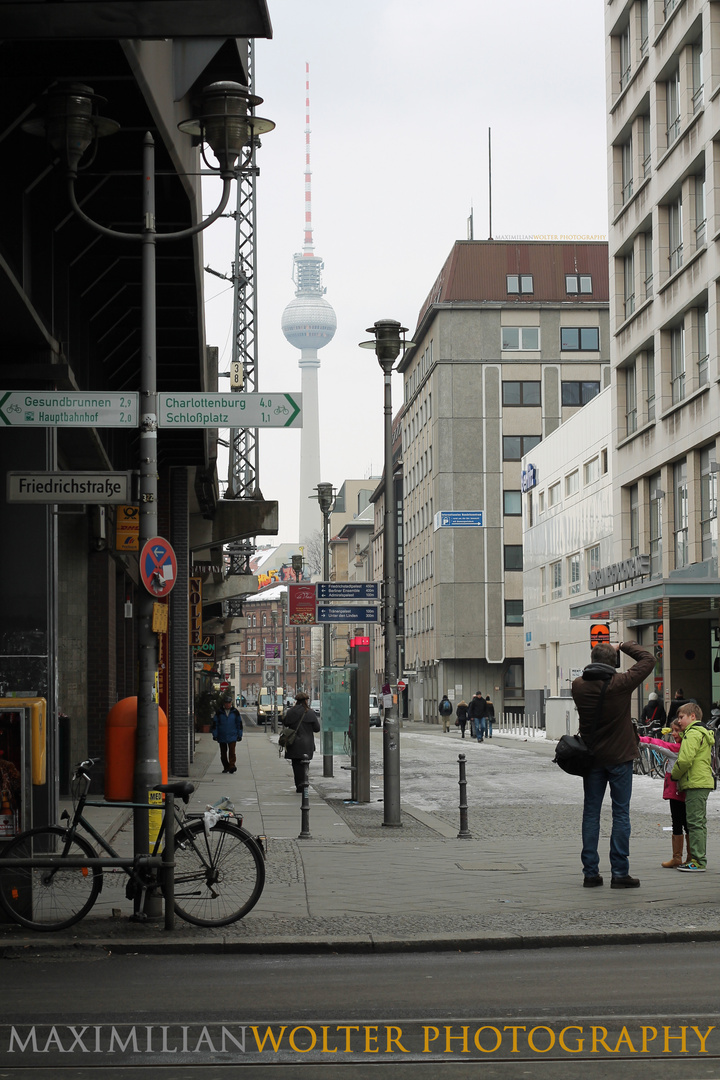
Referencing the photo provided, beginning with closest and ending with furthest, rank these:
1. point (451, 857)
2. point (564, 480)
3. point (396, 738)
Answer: point (451, 857) → point (396, 738) → point (564, 480)

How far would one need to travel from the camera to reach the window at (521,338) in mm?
86000

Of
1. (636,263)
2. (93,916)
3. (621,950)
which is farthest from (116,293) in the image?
(636,263)

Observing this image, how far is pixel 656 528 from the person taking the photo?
145 feet

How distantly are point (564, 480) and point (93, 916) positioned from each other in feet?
166

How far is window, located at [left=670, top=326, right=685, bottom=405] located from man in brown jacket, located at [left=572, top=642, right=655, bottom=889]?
3027 cm

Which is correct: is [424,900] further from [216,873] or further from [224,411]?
[224,411]

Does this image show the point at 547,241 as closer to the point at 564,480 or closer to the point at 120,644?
the point at 564,480

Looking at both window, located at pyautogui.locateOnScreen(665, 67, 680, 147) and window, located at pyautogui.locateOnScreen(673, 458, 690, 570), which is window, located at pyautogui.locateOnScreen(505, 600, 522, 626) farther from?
window, located at pyautogui.locateOnScreen(665, 67, 680, 147)

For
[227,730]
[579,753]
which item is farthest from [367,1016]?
[227,730]

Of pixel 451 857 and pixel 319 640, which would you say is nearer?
pixel 451 857

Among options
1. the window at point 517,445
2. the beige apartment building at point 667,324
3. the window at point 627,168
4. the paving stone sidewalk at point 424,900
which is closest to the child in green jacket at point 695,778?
the paving stone sidewalk at point 424,900

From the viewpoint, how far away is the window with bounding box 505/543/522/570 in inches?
3396

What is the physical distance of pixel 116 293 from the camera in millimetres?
16172

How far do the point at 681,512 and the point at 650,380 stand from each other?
5.55 m
